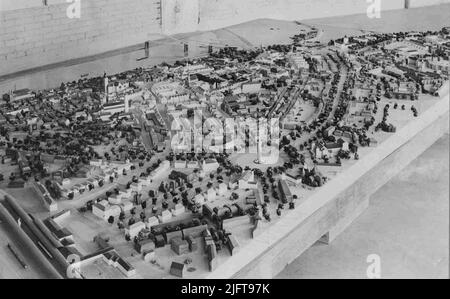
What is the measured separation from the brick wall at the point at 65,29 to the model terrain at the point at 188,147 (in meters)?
0.83

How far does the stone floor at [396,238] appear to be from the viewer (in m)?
4.11

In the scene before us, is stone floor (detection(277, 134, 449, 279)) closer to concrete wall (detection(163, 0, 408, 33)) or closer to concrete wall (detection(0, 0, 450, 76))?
concrete wall (detection(0, 0, 450, 76))

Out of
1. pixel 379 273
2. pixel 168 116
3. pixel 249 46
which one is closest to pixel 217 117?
pixel 168 116

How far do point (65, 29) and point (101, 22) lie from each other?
23.8 inches

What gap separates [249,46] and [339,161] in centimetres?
448

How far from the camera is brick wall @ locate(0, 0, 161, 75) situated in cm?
732

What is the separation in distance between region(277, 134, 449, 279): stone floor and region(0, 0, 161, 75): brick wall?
445cm

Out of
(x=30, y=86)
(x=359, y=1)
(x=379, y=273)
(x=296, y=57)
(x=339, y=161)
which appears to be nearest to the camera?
(x=379, y=273)

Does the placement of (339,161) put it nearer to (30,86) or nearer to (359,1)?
(30,86)

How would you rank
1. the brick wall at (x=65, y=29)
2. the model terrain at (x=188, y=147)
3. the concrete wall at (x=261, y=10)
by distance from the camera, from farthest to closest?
the concrete wall at (x=261, y=10)
the brick wall at (x=65, y=29)
the model terrain at (x=188, y=147)

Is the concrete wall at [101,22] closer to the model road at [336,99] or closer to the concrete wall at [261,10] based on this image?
the concrete wall at [261,10]

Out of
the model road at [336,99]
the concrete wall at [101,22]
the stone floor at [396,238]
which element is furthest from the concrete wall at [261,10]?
the stone floor at [396,238]
